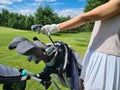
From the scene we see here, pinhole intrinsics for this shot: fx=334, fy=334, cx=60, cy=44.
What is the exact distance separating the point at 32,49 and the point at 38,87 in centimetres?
313

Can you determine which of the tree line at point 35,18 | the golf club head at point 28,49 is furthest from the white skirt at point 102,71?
the tree line at point 35,18

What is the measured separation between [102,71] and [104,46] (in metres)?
0.18

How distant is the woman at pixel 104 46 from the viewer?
237 cm

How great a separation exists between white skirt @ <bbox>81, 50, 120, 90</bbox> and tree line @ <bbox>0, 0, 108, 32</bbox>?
27658 mm

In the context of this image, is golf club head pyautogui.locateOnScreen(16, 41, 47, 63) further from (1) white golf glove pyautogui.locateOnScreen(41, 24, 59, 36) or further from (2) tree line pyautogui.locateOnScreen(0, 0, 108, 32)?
(2) tree line pyautogui.locateOnScreen(0, 0, 108, 32)

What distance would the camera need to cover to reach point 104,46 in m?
2.46

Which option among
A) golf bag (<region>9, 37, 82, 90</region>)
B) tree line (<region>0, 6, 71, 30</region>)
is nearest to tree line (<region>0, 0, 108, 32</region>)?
tree line (<region>0, 6, 71, 30</region>)

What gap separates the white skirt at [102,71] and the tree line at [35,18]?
90.7 ft

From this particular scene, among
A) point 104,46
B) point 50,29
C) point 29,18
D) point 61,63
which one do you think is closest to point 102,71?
point 104,46

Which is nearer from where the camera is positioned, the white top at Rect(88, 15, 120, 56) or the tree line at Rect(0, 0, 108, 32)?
the white top at Rect(88, 15, 120, 56)

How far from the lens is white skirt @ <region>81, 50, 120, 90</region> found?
2434mm

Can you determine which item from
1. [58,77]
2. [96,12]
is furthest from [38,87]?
[96,12]

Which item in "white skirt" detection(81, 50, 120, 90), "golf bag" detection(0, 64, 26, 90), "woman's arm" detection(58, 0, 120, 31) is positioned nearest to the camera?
"woman's arm" detection(58, 0, 120, 31)

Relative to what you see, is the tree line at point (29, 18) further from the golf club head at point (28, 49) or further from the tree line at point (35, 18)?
the golf club head at point (28, 49)
